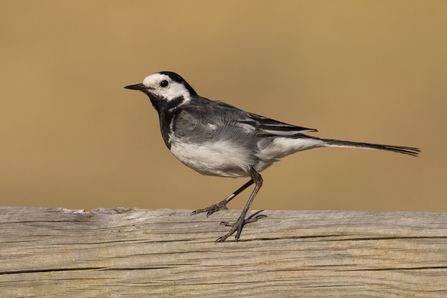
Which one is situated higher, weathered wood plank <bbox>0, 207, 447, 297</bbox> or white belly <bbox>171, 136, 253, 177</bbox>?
white belly <bbox>171, 136, 253, 177</bbox>

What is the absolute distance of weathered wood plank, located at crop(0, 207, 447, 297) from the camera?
2.45 m

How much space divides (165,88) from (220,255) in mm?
2001

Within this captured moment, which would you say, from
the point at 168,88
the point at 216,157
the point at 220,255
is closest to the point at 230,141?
the point at 216,157

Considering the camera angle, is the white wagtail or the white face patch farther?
the white face patch

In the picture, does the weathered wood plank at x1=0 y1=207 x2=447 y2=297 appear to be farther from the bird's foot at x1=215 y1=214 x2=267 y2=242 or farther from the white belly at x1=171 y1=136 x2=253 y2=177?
the white belly at x1=171 y1=136 x2=253 y2=177

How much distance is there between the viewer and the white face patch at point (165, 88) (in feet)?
13.4

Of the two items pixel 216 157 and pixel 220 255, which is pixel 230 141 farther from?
pixel 220 255

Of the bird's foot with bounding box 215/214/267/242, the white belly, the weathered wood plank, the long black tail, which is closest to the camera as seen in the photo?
the weathered wood plank

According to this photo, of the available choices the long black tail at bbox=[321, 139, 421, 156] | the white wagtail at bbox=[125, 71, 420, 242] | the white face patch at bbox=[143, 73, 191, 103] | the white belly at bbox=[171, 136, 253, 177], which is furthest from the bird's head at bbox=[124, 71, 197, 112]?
the long black tail at bbox=[321, 139, 421, 156]

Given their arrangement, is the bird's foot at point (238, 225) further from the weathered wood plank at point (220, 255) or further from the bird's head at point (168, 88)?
the bird's head at point (168, 88)

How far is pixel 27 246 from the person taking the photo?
263 cm

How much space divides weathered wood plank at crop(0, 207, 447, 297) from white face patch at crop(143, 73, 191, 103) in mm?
1613

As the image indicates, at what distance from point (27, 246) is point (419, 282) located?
7.24 feet

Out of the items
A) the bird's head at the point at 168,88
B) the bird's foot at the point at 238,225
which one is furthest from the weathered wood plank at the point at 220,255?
the bird's head at the point at 168,88
